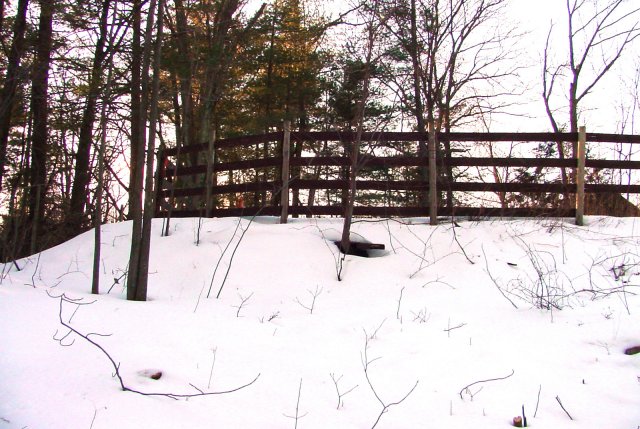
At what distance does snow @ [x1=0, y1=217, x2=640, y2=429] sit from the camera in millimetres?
3033

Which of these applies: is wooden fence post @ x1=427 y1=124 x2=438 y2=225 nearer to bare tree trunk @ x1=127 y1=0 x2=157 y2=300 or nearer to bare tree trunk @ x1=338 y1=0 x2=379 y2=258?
bare tree trunk @ x1=338 y1=0 x2=379 y2=258

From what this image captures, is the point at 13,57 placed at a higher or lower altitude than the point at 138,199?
higher

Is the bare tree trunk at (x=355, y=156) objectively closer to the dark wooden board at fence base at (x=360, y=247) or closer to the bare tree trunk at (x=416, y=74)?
the dark wooden board at fence base at (x=360, y=247)

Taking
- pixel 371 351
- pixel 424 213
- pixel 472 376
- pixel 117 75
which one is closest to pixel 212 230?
pixel 117 75

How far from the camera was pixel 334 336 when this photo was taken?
4.71m

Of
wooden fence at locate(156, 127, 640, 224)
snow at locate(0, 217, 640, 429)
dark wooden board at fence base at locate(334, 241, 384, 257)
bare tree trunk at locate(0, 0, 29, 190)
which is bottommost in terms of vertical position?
snow at locate(0, 217, 640, 429)

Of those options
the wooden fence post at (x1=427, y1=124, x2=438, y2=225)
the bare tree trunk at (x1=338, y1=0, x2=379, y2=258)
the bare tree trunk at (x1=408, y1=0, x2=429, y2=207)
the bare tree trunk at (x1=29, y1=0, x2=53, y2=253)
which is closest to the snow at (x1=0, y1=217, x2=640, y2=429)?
the bare tree trunk at (x1=338, y1=0, x2=379, y2=258)

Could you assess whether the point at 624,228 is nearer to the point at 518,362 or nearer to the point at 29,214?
the point at 518,362

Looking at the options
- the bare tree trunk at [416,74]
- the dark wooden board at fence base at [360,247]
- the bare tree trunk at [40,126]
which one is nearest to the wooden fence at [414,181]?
the dark wooden board at fence base at [360,247]

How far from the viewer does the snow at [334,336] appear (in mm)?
3033

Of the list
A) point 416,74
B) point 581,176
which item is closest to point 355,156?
point 581,176

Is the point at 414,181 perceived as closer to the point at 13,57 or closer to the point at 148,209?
the point at 148,209

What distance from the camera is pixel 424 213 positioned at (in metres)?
8.54

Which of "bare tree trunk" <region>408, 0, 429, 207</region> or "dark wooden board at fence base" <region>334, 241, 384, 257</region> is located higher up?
"bare tree trunk" <region>408, 0, 429, 207</region>
